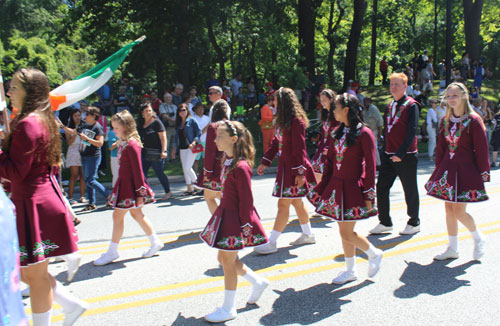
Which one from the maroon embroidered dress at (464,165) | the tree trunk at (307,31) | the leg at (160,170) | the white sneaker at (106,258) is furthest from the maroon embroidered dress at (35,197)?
the tree trunk at (307,31)

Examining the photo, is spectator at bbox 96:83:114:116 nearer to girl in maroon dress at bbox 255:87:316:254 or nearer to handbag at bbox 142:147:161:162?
handbag at bbox 142:147:161:162

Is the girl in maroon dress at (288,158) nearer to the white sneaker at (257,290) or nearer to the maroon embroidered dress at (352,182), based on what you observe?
the maroon embroidered dress at (352,182)

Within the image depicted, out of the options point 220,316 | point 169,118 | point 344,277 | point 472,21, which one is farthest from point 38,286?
point 472,21

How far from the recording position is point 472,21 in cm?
2938

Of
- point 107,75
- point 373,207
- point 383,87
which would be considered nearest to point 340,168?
point 373,207

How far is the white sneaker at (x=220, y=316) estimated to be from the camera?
4.23 meters

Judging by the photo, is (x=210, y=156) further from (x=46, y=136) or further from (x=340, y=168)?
(x=46, y=136)

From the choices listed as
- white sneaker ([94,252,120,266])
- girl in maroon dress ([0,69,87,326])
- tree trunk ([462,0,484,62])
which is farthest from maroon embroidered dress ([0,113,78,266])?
tree trunk ([462,0,484,62])

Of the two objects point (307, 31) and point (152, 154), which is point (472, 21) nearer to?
point (307, 31)

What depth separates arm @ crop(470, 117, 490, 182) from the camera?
547 cm

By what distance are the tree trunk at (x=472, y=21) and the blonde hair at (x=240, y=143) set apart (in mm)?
29147

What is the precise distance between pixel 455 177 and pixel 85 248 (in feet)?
15.2

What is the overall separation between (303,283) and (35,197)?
2731mm

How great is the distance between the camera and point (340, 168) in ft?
16.7
